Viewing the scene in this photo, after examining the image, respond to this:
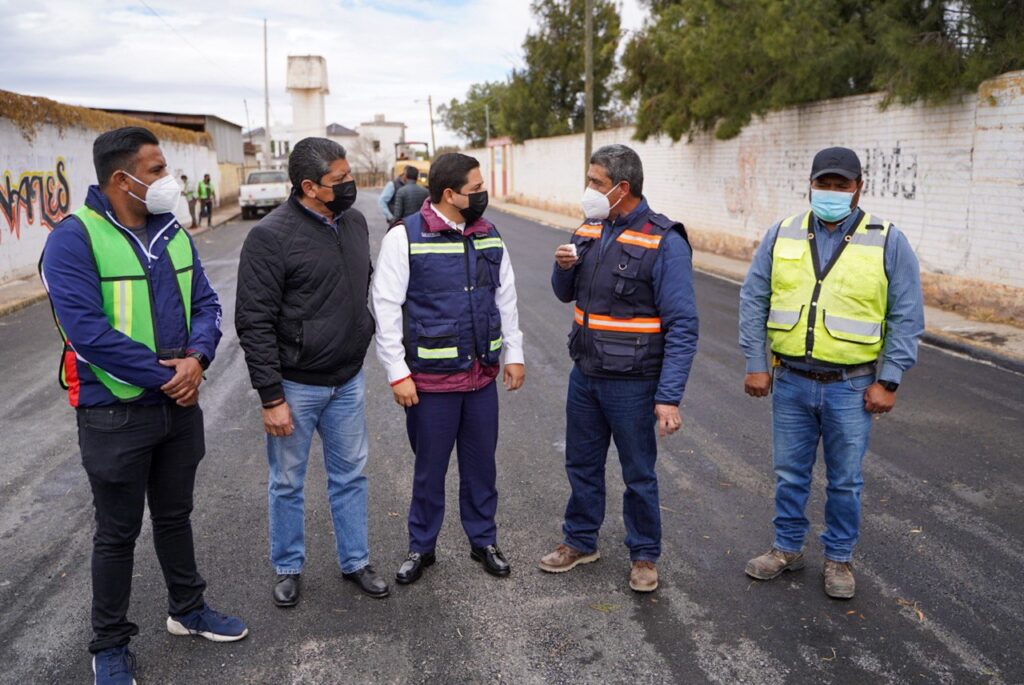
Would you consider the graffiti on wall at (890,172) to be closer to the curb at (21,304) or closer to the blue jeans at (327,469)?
the blue jeans at (327,469)

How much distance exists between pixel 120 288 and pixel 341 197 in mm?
992

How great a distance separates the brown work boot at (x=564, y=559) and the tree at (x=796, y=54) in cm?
934

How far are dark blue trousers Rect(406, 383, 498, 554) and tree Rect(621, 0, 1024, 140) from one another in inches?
372

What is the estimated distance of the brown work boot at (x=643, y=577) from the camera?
396 cm

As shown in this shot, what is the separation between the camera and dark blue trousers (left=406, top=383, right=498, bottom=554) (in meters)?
Result: 4.04

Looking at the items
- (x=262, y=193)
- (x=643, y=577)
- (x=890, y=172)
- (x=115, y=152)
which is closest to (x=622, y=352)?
(x=643, y=577)

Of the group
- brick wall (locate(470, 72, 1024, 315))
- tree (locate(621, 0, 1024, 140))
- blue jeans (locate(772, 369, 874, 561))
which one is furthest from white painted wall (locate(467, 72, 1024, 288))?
blue jeans (locate(772, 369, 874, 561))

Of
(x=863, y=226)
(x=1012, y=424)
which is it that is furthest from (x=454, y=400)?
(x=1012, y=424)

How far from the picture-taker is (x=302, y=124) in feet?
162

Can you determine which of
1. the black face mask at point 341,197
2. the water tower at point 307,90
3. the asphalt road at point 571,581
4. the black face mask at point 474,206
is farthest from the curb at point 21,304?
the water tower at point 307,90

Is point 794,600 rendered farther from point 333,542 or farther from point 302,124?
point 302,124

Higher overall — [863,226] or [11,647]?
[863,226]

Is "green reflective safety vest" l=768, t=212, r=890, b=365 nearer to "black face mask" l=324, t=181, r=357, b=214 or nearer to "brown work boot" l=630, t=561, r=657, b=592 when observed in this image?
"brown work boot" l=630, t=561, r=657, b=592

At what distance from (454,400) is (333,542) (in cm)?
112
